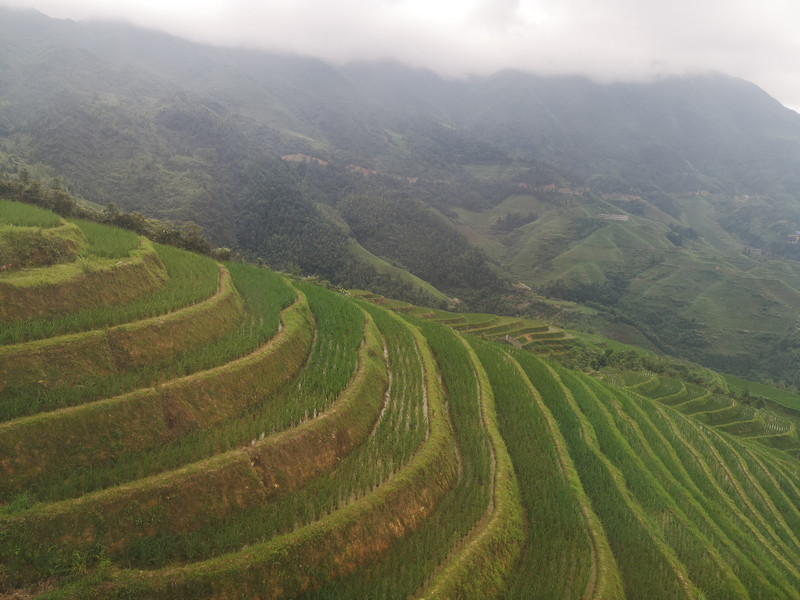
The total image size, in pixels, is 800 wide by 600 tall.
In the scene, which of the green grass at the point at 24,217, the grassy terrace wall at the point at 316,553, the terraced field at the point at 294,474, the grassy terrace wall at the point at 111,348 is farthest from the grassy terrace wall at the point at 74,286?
the grassy terrace wall at the point at 316,553

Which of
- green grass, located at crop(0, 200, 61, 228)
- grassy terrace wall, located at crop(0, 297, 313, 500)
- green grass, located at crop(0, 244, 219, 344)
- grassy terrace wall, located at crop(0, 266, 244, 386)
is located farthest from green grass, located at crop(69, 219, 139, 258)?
grassy terrace wall, located at crop(0, 297, 313, 500)

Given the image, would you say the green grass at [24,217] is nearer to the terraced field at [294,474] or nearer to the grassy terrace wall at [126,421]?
the terraced field at [294,474]

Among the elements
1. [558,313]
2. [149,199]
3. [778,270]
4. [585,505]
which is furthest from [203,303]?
[778,270]

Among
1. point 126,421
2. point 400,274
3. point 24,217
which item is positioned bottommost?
point 400,274

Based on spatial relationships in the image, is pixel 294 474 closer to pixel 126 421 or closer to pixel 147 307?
pixel 126 421

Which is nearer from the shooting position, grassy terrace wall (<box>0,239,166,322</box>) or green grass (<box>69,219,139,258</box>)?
grassy terrace wall (<box>0,239,166,322</box>)

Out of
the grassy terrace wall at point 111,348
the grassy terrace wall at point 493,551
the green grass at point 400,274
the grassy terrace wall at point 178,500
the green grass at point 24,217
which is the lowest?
the green grass at point 400,274

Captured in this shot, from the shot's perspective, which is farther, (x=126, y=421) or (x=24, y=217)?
(x=24, y=217)

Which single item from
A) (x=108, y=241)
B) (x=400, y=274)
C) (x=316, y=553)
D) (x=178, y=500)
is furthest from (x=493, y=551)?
(x=400, y=274)

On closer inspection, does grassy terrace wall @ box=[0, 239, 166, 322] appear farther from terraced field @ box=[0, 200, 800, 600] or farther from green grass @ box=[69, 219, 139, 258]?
green grass @ box=[69, 219, 139, 258]
